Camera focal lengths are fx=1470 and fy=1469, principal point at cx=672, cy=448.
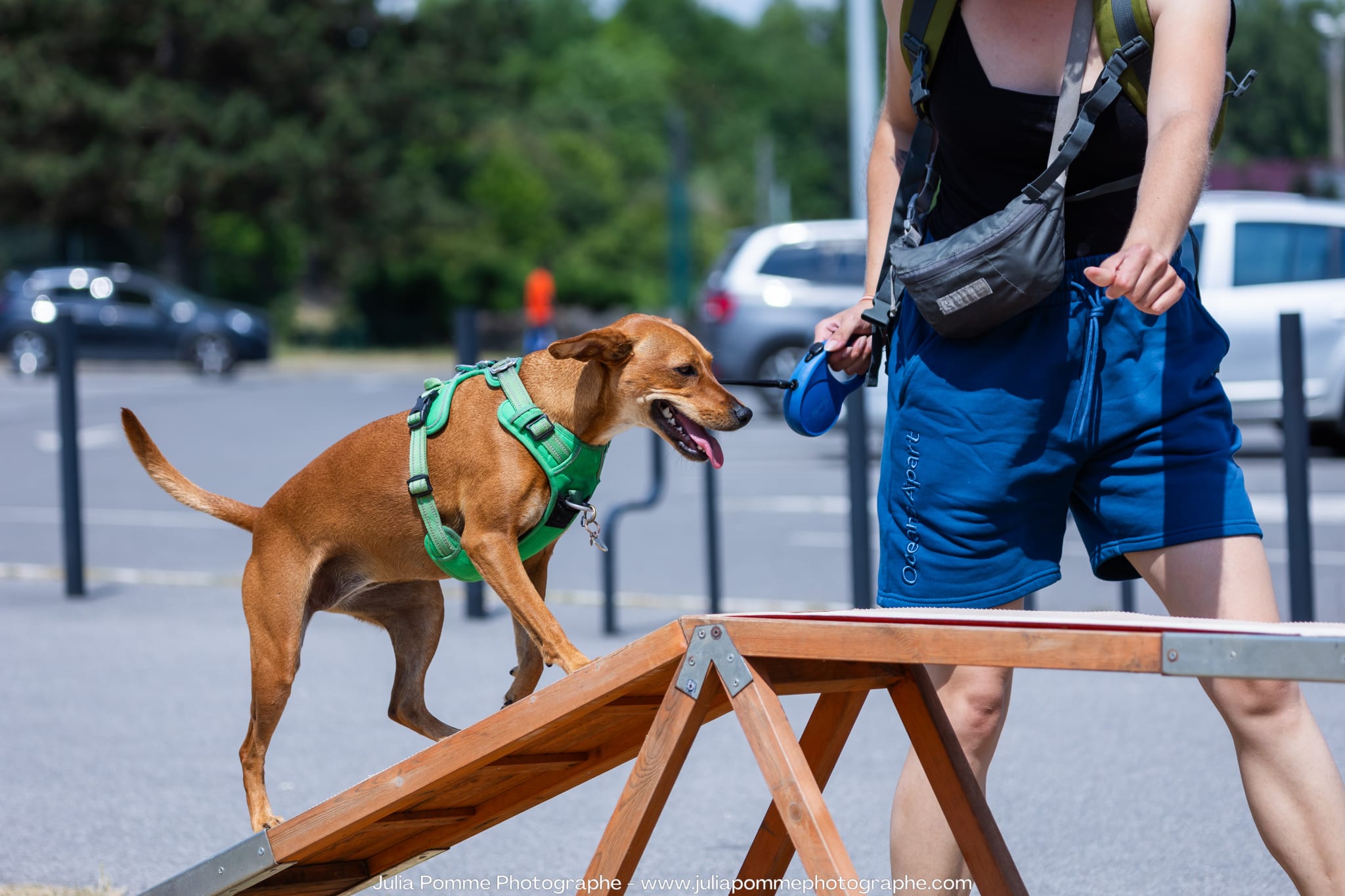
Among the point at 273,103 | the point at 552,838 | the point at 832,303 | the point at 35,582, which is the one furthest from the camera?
the point at 273,103

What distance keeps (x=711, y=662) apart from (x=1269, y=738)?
36.7 inches

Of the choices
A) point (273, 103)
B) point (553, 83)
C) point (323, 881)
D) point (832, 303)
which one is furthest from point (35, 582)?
point (553, 83)

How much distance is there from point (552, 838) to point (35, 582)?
16.9 feet

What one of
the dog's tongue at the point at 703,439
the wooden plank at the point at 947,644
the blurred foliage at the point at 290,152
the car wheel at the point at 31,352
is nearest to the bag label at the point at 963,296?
the dog's tongue at the point at 703,439

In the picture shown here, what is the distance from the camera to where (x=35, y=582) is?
8.16 meters

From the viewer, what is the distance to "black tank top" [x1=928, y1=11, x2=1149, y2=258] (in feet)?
8.11

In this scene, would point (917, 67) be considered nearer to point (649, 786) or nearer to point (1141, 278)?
point (1141, 278)

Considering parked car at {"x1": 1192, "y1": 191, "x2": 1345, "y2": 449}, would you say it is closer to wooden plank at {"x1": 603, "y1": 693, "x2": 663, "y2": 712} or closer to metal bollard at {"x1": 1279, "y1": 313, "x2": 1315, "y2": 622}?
metal bollard at {"x1": 1279, "y1": 313, "x2": 1315, "y2": 622}

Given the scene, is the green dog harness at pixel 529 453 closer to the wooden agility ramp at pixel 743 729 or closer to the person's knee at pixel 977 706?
the wooden agility ramp at pixel 743 729

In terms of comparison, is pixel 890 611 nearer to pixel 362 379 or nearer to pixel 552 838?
pixel 552 838

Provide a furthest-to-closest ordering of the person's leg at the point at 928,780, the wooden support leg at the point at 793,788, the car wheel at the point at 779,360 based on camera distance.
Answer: the car wheel at the point at 779,360 < the person's leg at the point at 928,780 < the wooden support leg at the point at 793,788

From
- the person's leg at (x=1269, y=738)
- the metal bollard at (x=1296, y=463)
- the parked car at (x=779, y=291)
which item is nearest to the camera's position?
the person's leg at (x=1269, y=738)

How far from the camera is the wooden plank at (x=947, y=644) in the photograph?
6.22 ft

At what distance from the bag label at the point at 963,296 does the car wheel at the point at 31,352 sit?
2482cm
